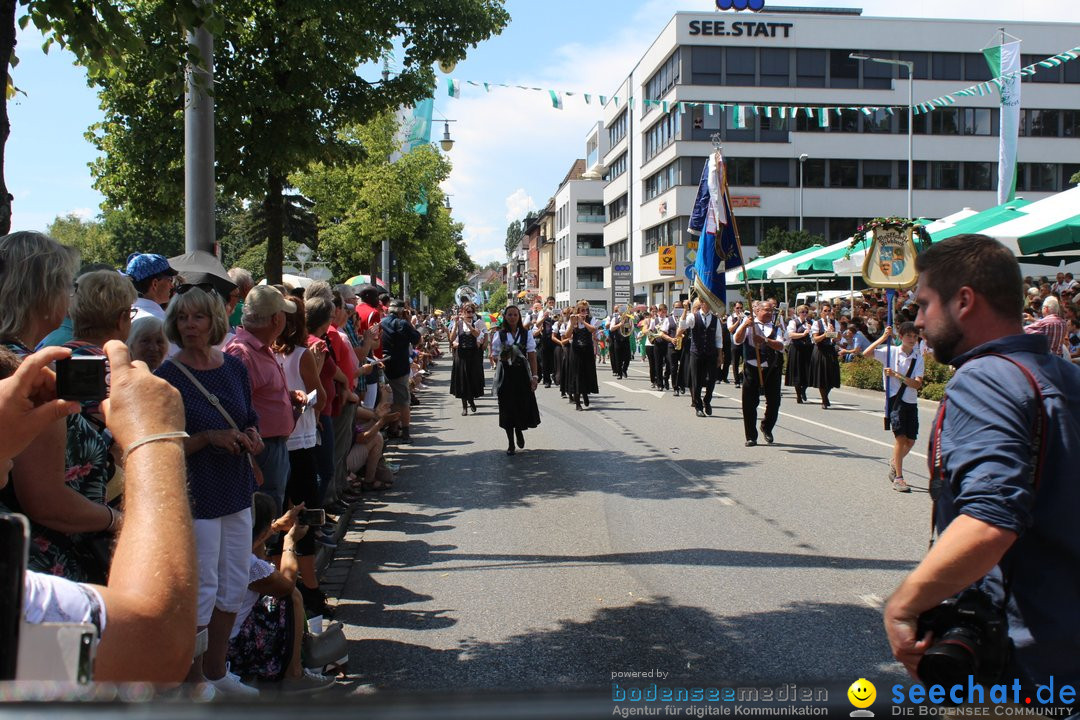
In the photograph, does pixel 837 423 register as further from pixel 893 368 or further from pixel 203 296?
pixel 203 296

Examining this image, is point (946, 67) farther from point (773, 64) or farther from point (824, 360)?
point (824, 360)

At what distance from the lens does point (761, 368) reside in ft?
40.4

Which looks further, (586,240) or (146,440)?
(586,240)

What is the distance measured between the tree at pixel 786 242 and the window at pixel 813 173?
24.7 feet

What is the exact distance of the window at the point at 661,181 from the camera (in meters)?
53.6

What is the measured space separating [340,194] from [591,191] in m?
58.1

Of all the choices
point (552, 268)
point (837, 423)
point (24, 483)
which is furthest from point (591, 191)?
point (24, 483)

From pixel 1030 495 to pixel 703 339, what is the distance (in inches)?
567

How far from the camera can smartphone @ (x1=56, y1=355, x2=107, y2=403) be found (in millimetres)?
1568

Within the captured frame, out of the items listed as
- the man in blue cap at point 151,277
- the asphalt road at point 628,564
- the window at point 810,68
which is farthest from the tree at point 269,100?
the window at point 810,68

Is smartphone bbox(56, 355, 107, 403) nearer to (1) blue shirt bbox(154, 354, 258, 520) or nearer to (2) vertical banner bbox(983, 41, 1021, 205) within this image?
(1) blue shirt bbox(154, 354, 258, 520)

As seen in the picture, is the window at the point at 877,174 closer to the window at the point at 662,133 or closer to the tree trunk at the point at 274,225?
the window at the point at 662,133

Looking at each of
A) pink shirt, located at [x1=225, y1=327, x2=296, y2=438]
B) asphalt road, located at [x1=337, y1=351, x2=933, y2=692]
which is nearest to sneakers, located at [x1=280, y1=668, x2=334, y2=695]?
asphalt road, located at [x1=337, y1=351, x2=933, y2=692]

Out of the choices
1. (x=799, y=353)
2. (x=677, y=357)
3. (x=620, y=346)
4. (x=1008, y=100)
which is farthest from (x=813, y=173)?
(x=799, y=353)
